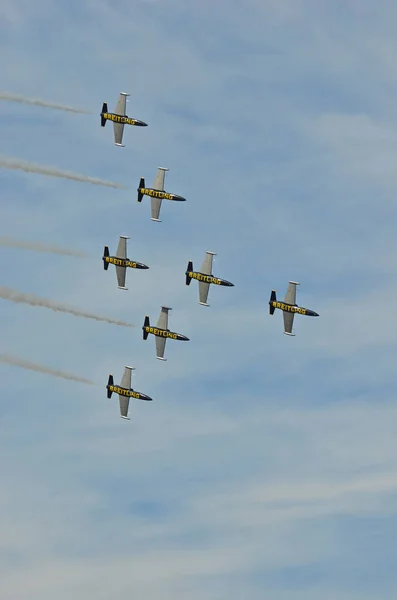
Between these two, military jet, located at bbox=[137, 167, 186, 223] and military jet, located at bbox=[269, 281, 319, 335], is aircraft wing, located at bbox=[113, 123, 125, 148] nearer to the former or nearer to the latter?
A: military jet, located at bbox=[137, 167, 186, 223]

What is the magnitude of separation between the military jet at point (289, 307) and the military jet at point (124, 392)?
23628mm

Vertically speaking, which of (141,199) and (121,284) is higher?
(141,199)

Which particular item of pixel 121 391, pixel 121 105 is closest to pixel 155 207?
pixel 121 105

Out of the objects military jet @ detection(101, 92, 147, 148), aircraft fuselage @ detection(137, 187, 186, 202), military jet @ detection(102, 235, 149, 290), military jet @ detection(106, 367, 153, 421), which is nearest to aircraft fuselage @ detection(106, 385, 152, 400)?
military jet @ detection(106, 367, 153, 421)

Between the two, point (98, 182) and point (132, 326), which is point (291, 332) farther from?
point (98, 182)

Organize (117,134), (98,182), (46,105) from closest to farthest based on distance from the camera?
(46,105) → (98,182) → (117,134)

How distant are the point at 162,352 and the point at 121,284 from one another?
1169cm

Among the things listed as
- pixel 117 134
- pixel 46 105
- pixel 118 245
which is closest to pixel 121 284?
pixel 118 245

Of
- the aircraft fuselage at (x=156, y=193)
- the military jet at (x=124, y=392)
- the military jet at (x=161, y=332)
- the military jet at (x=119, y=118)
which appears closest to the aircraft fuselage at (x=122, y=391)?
the military jet at (x=124, y=392)

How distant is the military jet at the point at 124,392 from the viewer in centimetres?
18038

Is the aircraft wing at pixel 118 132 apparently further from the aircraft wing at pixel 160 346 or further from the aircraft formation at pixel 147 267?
the aircraft wing at pixel 160 346

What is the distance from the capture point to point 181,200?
18050cm

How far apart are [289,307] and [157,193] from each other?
25.6m

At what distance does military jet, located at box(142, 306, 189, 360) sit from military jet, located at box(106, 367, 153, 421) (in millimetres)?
7029
